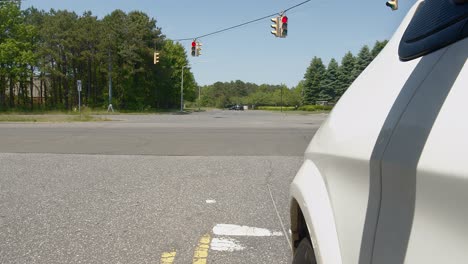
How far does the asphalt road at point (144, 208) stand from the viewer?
372 centimetres

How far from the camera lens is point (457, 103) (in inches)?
37.8

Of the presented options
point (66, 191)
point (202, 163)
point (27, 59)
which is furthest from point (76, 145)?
point (27, 59)

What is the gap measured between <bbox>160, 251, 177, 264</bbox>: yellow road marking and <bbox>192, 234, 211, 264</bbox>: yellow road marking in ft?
0.64

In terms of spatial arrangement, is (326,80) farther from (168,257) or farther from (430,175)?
(430,175)

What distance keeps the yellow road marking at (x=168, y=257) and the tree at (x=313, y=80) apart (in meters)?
80.3

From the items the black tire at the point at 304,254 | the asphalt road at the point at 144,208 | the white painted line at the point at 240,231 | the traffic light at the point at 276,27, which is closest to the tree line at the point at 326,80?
the traffic light at the point at 276,27

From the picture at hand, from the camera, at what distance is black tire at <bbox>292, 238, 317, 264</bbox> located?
181cm

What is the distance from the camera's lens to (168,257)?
3.58m

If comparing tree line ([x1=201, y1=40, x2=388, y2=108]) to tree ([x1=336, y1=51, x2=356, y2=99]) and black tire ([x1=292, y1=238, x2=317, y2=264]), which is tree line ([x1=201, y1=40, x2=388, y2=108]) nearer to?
tree ([x1=336, y1=51, x2=356, y2=99])

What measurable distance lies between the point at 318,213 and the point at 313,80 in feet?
274

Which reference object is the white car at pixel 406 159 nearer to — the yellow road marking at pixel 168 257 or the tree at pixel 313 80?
the yellow road marking at pixel 168 257

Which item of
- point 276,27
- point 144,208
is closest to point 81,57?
point 276,27

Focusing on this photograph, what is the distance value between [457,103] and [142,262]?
10.1ft

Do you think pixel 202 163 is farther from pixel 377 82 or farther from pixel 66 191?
pixel 377 82
